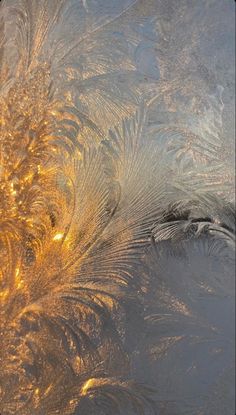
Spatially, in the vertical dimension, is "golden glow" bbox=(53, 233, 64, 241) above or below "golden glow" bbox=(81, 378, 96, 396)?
above

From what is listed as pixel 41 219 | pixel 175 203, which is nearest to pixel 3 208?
pixel 41 219

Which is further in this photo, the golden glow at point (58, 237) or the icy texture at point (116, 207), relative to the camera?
the golden glow at point (58, 237)

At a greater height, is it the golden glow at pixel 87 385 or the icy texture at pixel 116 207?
the icy texture at pixel 116 207

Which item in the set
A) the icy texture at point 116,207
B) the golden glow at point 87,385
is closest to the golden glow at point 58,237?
the icy texture at point 116,207

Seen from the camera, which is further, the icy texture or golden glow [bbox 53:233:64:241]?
golden glow [bbox 53:233:64:241]

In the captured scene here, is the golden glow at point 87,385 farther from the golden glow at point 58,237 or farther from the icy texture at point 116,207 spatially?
the golden glow at point 58,237

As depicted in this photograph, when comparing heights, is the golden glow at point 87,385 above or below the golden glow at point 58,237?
below

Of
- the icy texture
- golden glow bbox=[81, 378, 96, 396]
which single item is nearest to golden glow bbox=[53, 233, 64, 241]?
the icy texture

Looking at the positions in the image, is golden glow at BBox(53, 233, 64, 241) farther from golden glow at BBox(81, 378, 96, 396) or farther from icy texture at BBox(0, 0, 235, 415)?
golden glow at BBox(81, 378, 96, 396)

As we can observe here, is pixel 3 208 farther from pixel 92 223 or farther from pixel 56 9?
pixel 56 9
